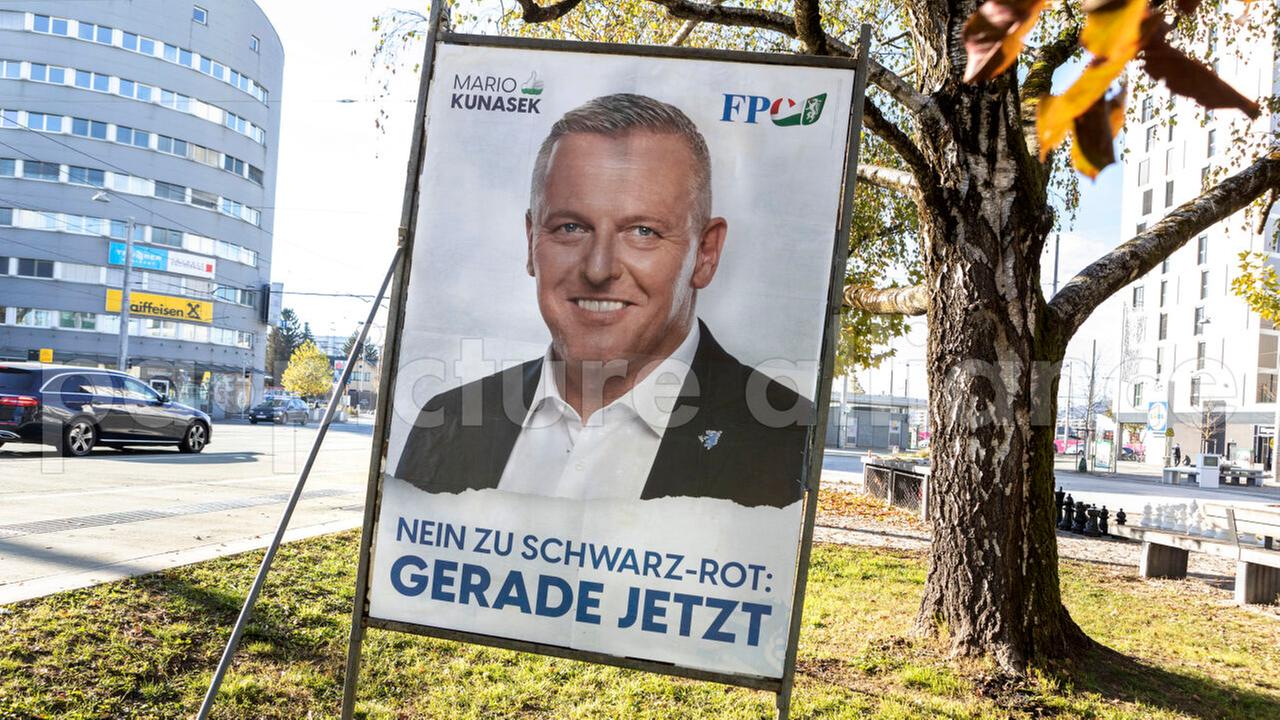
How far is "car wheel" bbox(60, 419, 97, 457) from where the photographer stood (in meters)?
15.3

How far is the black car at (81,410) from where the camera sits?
14648mm

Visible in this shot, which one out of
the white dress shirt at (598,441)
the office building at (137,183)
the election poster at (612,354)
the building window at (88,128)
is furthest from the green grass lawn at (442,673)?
the building window at (88,128)

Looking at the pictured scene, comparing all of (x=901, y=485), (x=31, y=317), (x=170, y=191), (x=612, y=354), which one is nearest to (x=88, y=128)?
(x=170, y=191)

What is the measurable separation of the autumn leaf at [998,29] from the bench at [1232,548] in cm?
902

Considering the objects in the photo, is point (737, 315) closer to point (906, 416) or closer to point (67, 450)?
point (67, 450)

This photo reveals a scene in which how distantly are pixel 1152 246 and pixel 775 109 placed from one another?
4.13 m

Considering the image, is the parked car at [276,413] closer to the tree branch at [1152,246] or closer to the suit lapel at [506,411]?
the tree branch at [1152,246]

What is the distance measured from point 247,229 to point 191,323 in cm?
753

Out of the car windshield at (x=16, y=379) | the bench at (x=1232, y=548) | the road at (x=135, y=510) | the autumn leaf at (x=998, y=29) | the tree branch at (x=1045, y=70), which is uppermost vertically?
the tree branch at (x=1045, y=70)

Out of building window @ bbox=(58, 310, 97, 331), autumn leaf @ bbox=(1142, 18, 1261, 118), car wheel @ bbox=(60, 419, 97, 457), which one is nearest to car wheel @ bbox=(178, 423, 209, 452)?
car wheel @ bbox=(60, 419, 97, 457)

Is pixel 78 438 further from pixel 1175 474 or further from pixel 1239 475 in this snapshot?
pixel 1239 475

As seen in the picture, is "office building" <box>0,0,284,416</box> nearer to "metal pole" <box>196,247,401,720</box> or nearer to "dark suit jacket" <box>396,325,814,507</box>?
"metal pole" <box>196,247,401,720</box>

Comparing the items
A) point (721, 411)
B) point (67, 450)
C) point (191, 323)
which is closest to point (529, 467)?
point (721, 411)

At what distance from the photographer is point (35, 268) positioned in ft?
155
